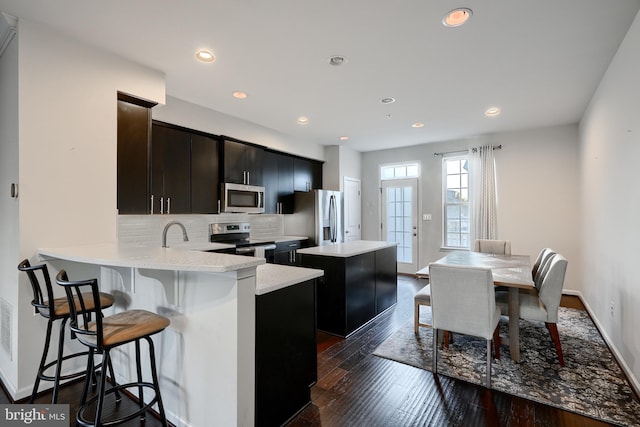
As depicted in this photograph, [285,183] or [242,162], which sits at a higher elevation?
[242,162]

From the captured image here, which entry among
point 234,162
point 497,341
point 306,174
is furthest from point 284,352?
point 306,174

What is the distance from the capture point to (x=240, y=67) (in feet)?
9.48

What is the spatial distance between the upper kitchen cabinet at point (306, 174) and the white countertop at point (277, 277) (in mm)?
3496

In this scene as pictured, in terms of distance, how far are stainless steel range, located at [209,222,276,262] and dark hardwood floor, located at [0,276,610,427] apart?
6.32 ft

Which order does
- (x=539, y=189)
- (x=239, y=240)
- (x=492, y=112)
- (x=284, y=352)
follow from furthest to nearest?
(x=539, y=189) < (x=239, y=240) < (x=492, y=112) < (x=284, y=352)

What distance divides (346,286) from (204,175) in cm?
238

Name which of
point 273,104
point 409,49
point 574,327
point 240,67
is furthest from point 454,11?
point 574,327

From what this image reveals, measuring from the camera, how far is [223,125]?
4297 millimetres

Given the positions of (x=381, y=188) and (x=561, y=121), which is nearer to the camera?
(x=561, y=121)

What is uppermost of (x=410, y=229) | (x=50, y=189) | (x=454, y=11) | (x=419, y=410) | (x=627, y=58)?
(x=454, y=11)

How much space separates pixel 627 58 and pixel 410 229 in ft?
13.9

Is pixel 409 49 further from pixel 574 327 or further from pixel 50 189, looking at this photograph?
pixel 574 327

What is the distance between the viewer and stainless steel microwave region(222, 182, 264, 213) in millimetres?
4258

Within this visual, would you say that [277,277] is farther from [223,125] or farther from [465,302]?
[223,125]
